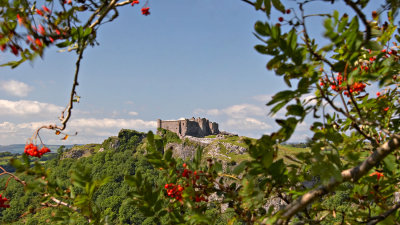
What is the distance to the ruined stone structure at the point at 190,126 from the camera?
89.2 metres

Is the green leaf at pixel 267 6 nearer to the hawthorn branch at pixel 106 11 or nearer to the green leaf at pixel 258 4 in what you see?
the green leaf at pixel 258 4

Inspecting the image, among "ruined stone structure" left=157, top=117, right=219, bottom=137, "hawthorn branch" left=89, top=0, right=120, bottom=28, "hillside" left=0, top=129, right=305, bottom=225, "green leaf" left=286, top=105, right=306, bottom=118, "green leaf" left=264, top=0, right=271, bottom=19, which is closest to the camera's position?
"green leaf" left=286, top=105, right=306, bottom=118

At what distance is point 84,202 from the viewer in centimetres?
187

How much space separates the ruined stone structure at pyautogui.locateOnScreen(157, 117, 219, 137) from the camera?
89.2 metres

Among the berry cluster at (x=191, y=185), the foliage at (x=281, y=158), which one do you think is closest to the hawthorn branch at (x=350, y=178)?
the foliage at (x=281, y=158)

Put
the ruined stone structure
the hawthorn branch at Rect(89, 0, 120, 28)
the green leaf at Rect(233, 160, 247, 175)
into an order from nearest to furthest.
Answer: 1. the green leaf at Rect(233, 160, 247, 175)
2. the hawthorn branch at Rect(89, 0, 120, 28)
3. the ruined stone structure

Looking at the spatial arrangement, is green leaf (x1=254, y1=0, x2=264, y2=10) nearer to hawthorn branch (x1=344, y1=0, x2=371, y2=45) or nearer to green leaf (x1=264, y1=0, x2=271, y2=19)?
green leaf (x1=264, y1=0, x2=271, y2=19)

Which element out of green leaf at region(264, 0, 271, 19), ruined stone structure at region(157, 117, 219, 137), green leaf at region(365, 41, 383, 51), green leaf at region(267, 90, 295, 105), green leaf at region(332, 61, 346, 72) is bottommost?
green leaf at region(267, 90, 295, 105)

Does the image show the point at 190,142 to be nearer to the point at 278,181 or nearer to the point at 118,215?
the point at 118,215

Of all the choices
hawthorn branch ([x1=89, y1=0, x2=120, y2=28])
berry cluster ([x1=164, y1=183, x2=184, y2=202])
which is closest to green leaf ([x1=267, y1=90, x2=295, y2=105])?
berry cluster ([x1=164, y1=183, x2=184, y2=202])

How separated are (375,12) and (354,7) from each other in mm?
883

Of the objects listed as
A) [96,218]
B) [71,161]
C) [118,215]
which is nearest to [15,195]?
[71,161]

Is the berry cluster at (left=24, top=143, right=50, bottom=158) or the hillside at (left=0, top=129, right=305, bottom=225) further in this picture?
the hillside at (left=0, top=129, right=305, bottom=225)

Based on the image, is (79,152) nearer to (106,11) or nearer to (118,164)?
(118,164)
